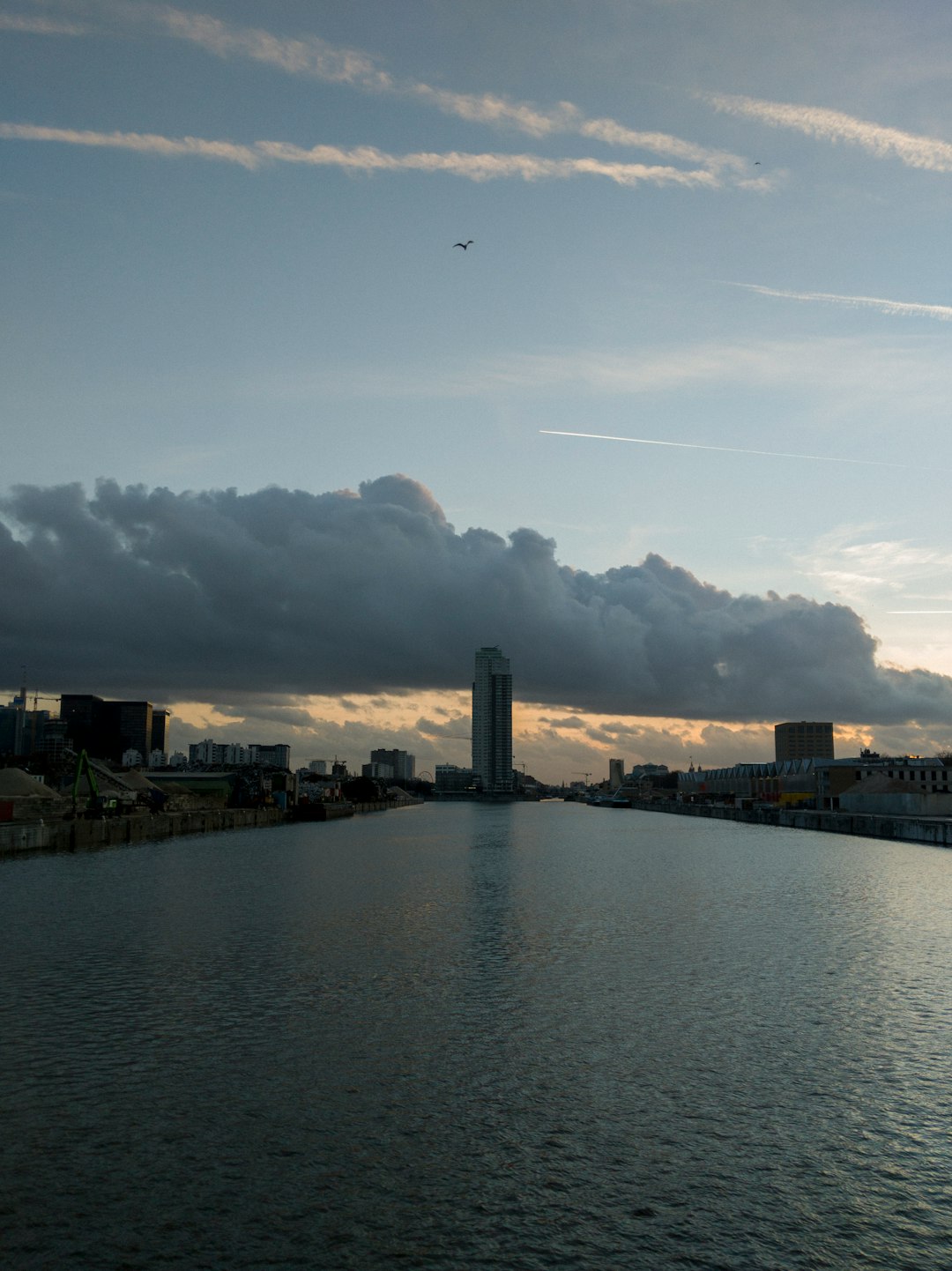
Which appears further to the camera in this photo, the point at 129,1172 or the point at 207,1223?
the point at 129,1172

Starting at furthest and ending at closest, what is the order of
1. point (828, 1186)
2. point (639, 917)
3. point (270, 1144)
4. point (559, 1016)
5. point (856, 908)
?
1. point (856, 908)
2. point (639, 917)
3. point (559, 1016)
4. point (270, 1144)
5. point (828, 1186)

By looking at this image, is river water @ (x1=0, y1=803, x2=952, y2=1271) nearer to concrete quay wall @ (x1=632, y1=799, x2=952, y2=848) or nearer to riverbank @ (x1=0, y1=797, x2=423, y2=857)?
riverbank @ (x1=0, y1=797, x2=423, y2=857)

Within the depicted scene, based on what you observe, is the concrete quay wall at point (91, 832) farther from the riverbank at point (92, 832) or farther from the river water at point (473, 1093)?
the river water at point (473, 1093)

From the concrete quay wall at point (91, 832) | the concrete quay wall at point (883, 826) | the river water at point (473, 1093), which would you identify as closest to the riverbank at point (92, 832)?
the concrete quay wall at point (91, 832)

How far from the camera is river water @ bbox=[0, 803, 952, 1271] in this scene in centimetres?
1670

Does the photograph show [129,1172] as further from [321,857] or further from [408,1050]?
[321,857]

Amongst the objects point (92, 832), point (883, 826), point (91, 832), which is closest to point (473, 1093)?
point (91, 832)

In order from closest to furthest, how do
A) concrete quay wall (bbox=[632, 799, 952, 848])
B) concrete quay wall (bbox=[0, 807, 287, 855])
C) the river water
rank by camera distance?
the river water
concrete quay wall (bbox=[0, 807, 287, 855])
concrete quay wall (bbox=[632, 799, 952, 848])

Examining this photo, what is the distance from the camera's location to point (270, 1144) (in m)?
20.4

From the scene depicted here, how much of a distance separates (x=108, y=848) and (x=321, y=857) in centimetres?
2598

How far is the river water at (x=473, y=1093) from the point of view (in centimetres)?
1670

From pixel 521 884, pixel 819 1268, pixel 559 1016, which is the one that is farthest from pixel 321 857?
pixel 819 1268

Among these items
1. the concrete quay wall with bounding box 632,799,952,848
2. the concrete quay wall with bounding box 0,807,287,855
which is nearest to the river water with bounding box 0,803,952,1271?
the concrete quay wall with bounding box 0,807,287,855

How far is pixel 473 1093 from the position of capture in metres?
24.1
